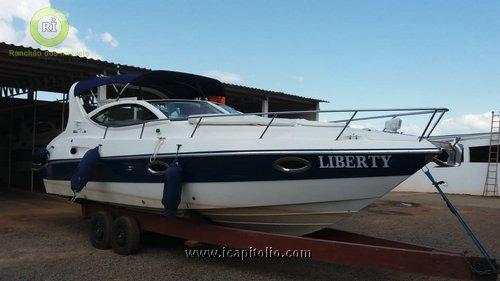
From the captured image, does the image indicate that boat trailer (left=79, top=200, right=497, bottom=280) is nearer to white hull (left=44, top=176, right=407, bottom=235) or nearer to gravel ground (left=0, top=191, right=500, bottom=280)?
white hull (left=44, top=176, right=407, bottom=235)

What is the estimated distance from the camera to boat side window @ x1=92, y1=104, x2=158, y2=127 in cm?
648

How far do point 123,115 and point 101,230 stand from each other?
63.0 inches

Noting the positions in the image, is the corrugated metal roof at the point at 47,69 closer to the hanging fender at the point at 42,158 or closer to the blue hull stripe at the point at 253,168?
the hanging fender at the point at 42,158

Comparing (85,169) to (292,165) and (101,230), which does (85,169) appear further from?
(292,165)

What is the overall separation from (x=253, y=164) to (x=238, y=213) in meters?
0.72

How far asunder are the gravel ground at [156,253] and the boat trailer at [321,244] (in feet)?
1.17

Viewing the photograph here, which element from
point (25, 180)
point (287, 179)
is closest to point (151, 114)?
point (287, 179)

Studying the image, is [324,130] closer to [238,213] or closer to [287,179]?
[287,179]

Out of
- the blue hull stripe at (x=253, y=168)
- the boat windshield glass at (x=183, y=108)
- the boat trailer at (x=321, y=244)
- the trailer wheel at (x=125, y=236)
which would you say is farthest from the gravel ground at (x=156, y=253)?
the boat windshield glass at (x=183, y=108)

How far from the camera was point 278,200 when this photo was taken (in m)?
5.10

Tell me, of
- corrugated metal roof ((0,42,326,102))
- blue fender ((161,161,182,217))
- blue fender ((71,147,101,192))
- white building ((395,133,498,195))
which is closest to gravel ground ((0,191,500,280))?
blue fender ((161,161,182,217))

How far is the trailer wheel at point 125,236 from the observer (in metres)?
6.36

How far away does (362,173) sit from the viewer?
4801 millimetres

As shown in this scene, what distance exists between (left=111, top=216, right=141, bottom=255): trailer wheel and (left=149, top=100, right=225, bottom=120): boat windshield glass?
58.2 inches
